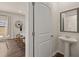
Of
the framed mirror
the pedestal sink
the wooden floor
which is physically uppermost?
the framed mirror

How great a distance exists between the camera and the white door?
2.03 m

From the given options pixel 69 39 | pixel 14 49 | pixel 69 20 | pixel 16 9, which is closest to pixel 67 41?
pixel 69 39

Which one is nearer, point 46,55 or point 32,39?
point 32,39

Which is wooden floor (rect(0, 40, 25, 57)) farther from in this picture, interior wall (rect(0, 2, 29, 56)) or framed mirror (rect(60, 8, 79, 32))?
framed mirror (rect(60, 8, 79, 32))

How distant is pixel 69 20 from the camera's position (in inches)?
83.7

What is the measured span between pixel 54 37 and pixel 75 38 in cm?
47

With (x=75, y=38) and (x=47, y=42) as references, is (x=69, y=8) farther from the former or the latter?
(x=47, y=42)

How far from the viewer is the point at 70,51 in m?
2.05

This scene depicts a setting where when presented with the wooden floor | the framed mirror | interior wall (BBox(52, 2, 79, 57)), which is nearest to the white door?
interior wall (BBox(52, 2, 79, 57))

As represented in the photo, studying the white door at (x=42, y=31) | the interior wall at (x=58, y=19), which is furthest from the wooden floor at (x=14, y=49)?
the interior wall at (x=58, y=19)

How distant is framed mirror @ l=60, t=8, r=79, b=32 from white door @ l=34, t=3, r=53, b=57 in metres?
0.30

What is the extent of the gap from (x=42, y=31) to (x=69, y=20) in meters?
0.66

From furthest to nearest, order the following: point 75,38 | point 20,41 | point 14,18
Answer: point 20,41, point 14,18, point 75,38

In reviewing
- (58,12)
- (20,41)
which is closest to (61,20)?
(58,12)
